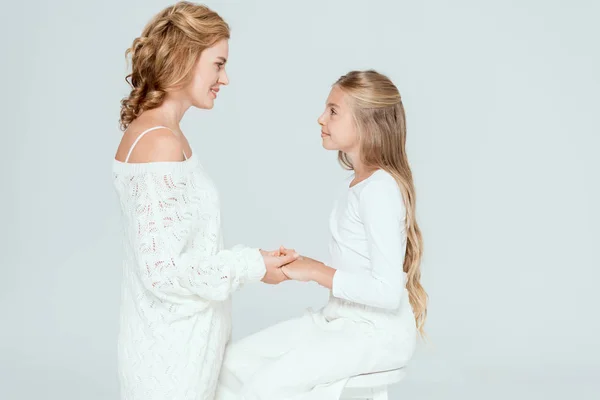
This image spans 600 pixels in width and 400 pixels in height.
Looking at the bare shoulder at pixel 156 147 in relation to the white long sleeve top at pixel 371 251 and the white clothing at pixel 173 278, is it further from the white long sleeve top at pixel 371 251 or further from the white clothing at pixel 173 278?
the white long sleeve top at pixel 371 251

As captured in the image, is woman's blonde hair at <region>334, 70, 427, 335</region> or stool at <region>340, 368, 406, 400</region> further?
woman's blonde hair at <region>334, 70, 427, 335</region>

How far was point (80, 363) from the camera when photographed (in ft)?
17.7

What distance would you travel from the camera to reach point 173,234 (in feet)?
10.9

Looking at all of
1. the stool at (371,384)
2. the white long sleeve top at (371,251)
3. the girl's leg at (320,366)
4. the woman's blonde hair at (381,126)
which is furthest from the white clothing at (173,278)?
the woman's blonde hair at (381,126)

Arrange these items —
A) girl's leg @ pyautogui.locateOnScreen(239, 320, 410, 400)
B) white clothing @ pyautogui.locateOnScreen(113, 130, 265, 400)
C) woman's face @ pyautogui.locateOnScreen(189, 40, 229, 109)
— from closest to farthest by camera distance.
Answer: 1. white clothing @ pyautogui.locateOnScreen(113, 130, 265, 400)
2. girl's leg @ pyautogui.locateOnScreen(239, 320, 410, 400)
3. woman's face @ pyautogui.locateOnScreen(189, 40, 229, 109)

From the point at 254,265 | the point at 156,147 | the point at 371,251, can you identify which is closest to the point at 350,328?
the point at 371,251

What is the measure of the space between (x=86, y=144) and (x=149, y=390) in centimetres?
290

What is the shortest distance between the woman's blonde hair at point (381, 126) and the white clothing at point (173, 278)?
621 mm

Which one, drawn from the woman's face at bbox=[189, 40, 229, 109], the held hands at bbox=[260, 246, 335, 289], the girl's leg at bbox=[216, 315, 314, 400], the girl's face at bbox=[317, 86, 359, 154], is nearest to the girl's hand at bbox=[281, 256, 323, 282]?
the held hands at bbox=[260, 246, 335, 289]

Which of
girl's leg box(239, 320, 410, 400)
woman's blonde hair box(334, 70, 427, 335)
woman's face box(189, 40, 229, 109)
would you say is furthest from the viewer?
woman's blonde hair box(334, 70, 427, 335)

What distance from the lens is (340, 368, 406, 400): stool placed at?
3545 mm

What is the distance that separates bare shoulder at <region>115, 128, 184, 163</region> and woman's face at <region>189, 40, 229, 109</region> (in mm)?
238

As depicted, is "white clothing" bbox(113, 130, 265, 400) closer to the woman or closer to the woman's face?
the woman

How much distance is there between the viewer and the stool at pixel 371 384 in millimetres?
3545
